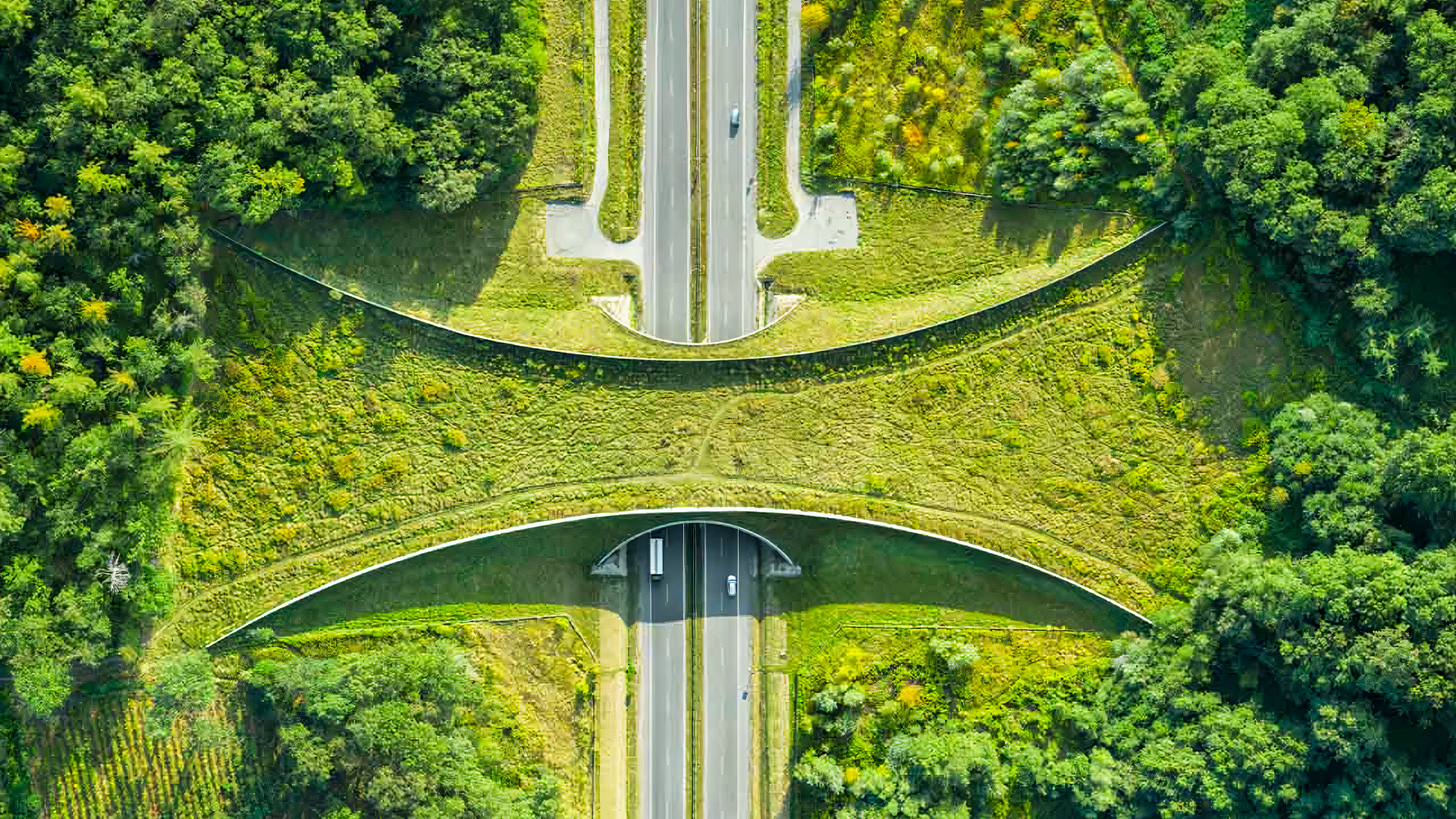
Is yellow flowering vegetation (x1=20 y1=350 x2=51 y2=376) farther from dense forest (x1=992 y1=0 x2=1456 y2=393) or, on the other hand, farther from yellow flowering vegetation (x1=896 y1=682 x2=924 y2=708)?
dense forest (x1=992 y1=0 x2=1456 y2=393)

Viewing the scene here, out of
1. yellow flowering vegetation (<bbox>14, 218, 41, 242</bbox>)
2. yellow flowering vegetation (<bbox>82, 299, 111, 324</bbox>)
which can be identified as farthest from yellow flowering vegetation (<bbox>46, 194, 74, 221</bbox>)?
yellow flowering vegetation (<bbox>82, 299, 111, 324</bbox>)

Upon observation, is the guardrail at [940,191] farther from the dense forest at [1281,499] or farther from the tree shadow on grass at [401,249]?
the tree shadow on grass at [401,249]

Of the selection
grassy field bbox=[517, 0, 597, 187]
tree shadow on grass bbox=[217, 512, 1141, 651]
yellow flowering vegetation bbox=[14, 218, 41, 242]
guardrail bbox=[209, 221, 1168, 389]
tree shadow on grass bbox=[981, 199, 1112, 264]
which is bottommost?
tree shadow on grass bbox=[217, 512, 1141, 651]

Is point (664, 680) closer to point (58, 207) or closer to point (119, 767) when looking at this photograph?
point (119, 767)

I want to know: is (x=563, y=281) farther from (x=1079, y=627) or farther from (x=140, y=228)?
(x=1079, y=627)

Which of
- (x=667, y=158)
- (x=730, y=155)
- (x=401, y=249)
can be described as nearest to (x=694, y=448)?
(x=667, y=158)

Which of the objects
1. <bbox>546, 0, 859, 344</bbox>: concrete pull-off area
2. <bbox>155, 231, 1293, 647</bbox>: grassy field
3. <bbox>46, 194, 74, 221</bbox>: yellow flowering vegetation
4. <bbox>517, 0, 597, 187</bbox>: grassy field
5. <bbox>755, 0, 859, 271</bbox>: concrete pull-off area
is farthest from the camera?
<bbox>546, 0, 859, 344</bbox>: concrete pull-off area

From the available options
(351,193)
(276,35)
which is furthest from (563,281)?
(276,35)

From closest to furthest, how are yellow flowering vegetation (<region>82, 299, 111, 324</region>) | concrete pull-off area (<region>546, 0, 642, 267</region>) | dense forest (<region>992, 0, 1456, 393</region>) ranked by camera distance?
yellow flowering vegetation (<region>82, 299, 111, 324</region>)
dense forest (<region>992, 0, 1456, 393</region>)
concrete pull-off area (<region>546, 0, 642, 267</region>)
